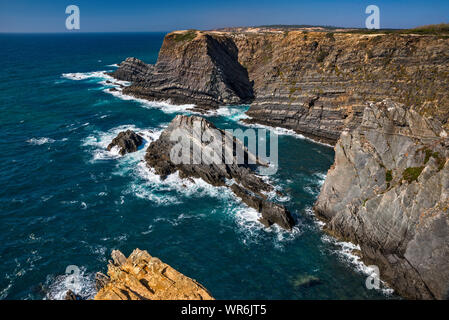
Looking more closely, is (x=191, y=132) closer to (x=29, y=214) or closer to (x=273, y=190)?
(x=273, y=190)

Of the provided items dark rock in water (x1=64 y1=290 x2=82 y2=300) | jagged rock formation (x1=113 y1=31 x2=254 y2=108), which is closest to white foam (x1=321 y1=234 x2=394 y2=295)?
dark rock in water (x1=64 y1=290 x2=82 y2=300)

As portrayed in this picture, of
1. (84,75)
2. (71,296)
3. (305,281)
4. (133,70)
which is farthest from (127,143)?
(84,75)

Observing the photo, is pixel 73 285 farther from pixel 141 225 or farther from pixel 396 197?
pixel 396 197

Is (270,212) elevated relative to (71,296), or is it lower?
elevated

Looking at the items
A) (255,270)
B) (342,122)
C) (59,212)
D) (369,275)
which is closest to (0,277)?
(59,212)

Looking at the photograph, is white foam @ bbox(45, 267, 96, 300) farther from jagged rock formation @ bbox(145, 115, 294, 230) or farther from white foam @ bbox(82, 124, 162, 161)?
white foam @ bbox(82, 124, 162, 161)

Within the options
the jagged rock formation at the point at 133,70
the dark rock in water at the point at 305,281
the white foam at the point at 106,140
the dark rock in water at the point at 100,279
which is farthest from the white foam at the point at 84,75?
the dark rock in water at the point at 305,281
